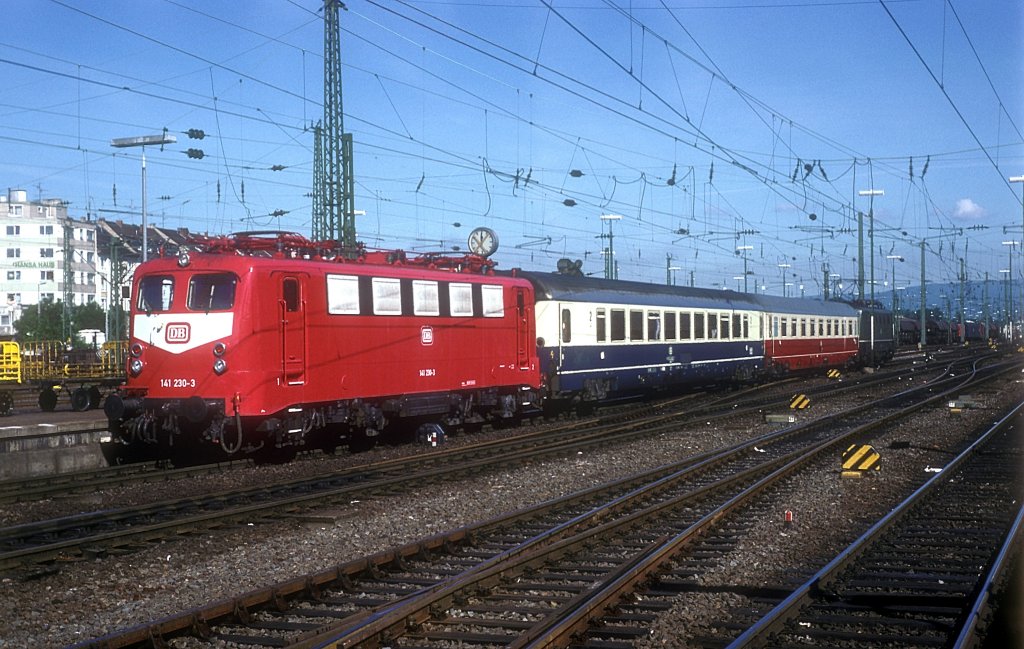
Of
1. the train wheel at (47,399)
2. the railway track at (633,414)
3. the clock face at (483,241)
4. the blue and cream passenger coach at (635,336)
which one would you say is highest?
the clock face at (483,241)

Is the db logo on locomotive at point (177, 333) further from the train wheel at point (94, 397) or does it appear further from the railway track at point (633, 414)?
the train wheel at point (94, 397)

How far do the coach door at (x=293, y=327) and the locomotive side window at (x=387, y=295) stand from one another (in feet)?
6.21

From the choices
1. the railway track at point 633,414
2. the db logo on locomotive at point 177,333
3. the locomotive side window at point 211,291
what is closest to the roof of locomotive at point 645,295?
the railway track at point 633,414

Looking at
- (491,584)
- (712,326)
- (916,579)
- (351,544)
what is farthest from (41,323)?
(916,579)

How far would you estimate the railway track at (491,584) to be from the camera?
7679mm

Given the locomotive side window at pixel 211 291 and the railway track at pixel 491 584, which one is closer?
the railway track at pixel 491 584

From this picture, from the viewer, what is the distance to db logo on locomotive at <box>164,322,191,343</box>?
16516 mm

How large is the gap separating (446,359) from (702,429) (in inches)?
278

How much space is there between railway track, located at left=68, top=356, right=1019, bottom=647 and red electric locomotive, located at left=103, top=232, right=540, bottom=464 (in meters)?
5.76

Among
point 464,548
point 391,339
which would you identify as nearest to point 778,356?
point 391,339

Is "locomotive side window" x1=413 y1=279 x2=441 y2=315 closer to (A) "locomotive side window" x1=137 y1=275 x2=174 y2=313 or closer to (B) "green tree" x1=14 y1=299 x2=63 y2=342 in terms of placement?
(A) "locomotive side window" x1=137 y1=275 x2=174 y2=313

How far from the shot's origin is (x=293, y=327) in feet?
55.7

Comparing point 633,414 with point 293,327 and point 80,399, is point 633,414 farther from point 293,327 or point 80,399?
point 80,399

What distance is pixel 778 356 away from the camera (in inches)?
1655
